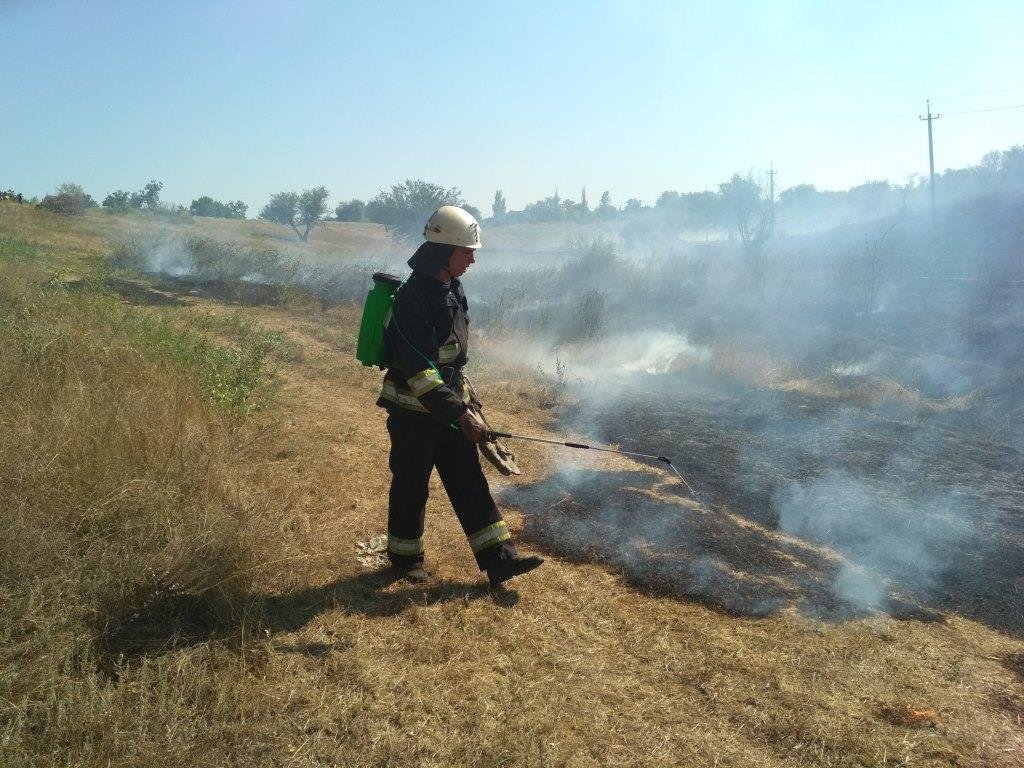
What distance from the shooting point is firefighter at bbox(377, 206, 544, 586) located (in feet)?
10.8

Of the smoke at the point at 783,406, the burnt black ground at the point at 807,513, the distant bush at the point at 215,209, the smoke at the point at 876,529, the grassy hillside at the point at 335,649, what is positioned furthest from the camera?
the distant bush at the point at 215,209

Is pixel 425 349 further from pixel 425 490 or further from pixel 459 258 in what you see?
pixel 425 490

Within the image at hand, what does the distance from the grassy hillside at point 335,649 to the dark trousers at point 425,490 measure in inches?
9.6

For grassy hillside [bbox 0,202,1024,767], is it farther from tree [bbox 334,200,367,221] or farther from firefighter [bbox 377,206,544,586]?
tree [bbox 334,200,367,221]

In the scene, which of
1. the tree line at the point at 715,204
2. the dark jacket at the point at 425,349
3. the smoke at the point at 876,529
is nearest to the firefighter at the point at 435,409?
the dark jacket at the point at 425,349

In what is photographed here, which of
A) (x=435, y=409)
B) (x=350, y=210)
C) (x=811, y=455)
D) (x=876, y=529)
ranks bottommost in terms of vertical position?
(x=876, y=529)

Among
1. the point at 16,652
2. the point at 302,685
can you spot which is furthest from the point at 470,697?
the point at 16,652

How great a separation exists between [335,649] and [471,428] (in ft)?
4.05

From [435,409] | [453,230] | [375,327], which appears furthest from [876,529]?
[375,327]

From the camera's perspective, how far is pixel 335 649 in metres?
2.79

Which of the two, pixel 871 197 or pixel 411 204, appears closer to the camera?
pixel 411 204

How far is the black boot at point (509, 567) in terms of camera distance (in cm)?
345

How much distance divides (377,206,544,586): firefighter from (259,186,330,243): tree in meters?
37.9

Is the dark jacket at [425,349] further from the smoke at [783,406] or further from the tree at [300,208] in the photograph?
the tree at [300,208]
